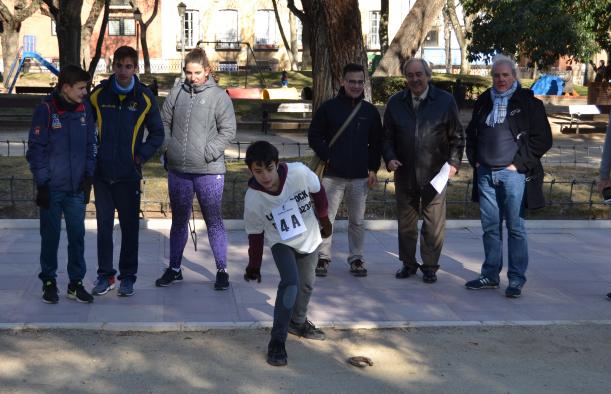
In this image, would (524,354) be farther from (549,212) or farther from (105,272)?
(549,212)

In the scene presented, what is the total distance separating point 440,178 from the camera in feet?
25.3

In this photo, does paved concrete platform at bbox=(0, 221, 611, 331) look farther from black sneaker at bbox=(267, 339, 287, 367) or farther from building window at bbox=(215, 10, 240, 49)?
building window at bbox=(215, 10, 240, 49)

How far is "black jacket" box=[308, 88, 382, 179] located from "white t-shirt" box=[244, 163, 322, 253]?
199 centimetres

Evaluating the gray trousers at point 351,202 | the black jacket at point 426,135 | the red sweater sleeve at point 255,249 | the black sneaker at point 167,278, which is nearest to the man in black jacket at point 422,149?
the black jacket at point 426,135

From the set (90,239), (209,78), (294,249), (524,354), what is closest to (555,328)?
(524,354)

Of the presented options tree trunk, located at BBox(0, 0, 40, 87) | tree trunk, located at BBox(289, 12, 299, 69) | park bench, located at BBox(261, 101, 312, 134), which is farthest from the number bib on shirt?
tree trunk, located at BBox(289, 12, 299, 69)

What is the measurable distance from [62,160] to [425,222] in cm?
297

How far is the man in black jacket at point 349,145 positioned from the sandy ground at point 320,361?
1700 mm

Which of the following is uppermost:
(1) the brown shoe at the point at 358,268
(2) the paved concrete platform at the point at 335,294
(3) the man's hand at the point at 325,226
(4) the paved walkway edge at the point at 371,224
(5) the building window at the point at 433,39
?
(5) the building window at the point at 433,39

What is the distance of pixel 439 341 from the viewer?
6.41 metres

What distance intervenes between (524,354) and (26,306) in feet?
11.4

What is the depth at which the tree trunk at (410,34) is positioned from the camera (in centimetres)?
2566

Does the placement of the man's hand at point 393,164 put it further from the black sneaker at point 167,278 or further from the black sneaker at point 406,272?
the black sneaker at point 167,278

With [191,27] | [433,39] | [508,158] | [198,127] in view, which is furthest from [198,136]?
[433,39]
